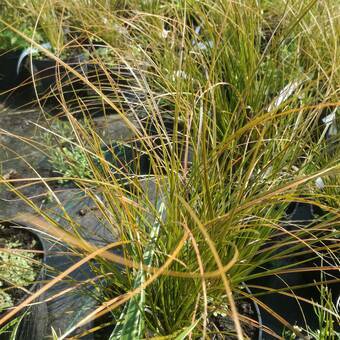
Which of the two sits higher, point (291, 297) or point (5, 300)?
point (5, 300)

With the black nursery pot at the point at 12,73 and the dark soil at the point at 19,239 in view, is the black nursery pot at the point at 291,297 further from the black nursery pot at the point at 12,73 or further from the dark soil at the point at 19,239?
the black nursery pot at the point at 12,73

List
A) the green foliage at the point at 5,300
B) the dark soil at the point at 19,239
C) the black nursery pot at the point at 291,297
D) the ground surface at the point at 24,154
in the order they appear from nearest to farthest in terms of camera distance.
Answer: the green foliage at the point at 5,300 → the dark soil at the point at 19,239 → the black nursery pot at the point at 291,297 → the ground surface at the point at 24,154

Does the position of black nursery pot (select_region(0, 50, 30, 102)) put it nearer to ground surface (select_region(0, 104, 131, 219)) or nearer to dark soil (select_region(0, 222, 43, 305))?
ground surface (select_region(0, 104, 131, 219))

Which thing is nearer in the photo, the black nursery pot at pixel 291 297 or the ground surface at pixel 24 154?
the black nursery pot at pixel 291 297

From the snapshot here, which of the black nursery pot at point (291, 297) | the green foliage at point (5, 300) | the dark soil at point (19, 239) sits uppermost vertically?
the green foliage at point (5, 300)

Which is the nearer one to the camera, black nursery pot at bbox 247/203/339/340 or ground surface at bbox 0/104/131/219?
black nursery pot at bbox 247/203/339/340

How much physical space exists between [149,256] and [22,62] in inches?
90.8

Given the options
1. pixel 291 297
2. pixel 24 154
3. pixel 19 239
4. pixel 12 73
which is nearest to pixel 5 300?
pixel 19 239

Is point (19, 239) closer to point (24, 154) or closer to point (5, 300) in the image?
point (5, 300)

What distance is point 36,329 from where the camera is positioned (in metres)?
1.58

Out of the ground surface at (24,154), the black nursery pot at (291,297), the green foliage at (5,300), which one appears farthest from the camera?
the ground surface at (24,154)

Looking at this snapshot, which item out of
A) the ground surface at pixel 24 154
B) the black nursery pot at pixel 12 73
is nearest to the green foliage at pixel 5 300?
the ground surface at pixel 24 154

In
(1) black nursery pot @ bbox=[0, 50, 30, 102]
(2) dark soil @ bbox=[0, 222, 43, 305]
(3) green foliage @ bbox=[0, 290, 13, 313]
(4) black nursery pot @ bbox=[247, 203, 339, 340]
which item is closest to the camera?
(3) green foliage @ bbox=[0, 290, 13, 313]

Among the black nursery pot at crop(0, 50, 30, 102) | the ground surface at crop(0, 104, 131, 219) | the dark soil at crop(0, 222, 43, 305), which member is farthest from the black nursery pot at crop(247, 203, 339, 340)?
the black nursery pot at crop(0, 50, 30, 102)
